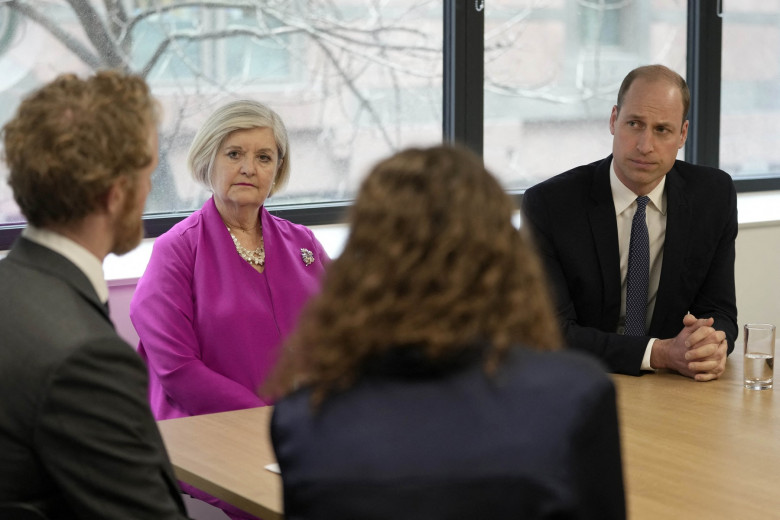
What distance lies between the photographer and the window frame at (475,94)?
420 centimetres

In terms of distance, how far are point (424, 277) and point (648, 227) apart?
2121mm

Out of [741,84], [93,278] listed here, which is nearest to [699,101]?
[741,84]

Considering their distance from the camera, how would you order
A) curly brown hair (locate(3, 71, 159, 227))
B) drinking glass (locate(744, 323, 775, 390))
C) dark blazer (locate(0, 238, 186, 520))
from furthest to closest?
drinking glass (locate(744, 323, 775, 390)) → curly brown hair (locate(3, 71, 159, 227)) → dark blazer (locate(0, 238, 186, 520))

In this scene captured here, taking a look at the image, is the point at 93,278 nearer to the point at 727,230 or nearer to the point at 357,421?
the point at 357,421

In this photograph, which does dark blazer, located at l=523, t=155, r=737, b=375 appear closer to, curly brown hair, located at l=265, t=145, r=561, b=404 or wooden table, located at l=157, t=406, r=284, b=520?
wooden table, located at l=157, t=406, r=284, b=520

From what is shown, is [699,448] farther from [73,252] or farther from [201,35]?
[201,35]

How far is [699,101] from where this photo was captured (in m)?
5.31

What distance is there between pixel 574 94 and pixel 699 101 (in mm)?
814

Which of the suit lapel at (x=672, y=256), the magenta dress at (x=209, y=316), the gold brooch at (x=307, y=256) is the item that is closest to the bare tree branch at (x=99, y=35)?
the magenta dress at (x=209, y=316)

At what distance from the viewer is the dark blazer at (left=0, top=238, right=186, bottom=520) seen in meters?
1.42

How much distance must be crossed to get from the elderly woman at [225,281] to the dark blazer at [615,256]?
701 mm

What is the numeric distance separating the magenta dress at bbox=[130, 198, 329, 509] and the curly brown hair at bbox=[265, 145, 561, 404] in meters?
1.65

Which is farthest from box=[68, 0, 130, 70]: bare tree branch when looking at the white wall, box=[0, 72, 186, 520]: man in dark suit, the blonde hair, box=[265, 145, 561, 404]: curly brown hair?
the white wall

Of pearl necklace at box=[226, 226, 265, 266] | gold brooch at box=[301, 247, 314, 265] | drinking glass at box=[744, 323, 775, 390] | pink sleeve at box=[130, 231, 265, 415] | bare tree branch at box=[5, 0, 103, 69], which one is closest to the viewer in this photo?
drinking glass at box=[744, 323, 775, 390]
